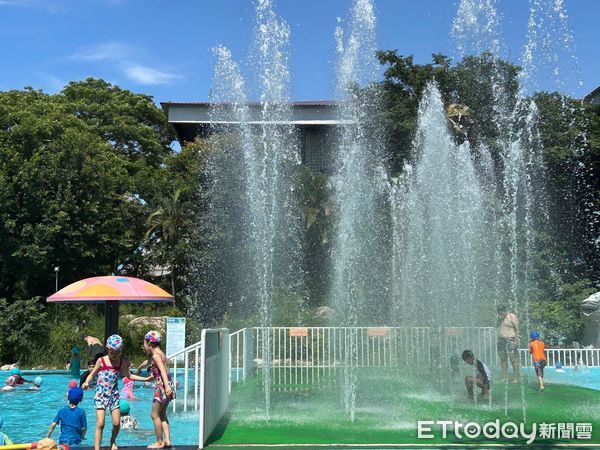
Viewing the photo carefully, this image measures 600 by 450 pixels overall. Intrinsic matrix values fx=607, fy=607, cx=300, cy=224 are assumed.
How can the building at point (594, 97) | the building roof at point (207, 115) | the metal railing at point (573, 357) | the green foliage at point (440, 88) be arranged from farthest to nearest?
1. the building roof at point (207, 115)
2. the building at point (594, 97)
3. the green foliage at point (440, 88)
4. the metal railing at point (573, 357)

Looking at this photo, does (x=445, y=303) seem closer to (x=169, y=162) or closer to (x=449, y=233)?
(x=449, y=233)

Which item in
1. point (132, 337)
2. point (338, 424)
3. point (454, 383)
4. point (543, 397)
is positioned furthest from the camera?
point (132, 337)

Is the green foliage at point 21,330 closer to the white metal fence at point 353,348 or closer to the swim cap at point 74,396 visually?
the white metal fence at point 353,348

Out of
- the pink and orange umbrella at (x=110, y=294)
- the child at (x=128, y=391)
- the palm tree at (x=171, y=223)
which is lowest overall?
the child at (x=128, y=391)

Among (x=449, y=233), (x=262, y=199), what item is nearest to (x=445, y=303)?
(x=449, y=233)

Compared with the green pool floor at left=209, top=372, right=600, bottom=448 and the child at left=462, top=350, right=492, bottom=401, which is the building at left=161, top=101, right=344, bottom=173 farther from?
the child at left=462, top=350, right=492, bottom=401

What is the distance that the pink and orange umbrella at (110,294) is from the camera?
51.2ft

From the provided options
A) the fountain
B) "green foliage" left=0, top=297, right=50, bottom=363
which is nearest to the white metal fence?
the fountain

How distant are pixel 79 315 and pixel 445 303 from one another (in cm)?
1390

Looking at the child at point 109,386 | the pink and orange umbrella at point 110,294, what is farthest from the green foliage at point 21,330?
the child at point 109,386

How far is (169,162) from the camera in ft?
95.8

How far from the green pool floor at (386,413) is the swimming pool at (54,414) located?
77cm

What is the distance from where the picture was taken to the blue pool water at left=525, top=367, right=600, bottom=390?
50.7 feet

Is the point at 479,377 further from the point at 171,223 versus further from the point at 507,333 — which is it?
the point at 171,223
